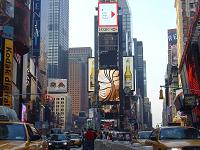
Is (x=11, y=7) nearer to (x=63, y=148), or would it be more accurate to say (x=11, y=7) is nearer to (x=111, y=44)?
(x=63, y=148)

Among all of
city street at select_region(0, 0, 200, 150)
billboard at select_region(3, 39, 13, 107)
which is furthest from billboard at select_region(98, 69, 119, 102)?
billboard at select_region(3, 39, 13, 107)

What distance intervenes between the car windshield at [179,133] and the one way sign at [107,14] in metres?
140

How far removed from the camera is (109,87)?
141875 mm

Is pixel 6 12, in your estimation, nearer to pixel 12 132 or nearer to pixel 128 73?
pixel 12 132

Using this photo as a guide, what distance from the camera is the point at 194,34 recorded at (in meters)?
56.7

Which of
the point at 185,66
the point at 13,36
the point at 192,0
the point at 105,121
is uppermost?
the point at 192,0

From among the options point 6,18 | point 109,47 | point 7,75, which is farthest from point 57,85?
point 7,75

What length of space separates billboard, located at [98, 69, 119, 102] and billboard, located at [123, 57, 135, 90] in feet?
40.7

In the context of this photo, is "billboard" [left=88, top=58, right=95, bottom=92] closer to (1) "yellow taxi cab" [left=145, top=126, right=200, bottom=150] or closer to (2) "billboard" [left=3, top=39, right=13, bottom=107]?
(2) "billboard" [left=3, top=39, right=13, bottom=107]

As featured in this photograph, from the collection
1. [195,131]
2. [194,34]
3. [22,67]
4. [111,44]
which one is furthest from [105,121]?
[195,131]

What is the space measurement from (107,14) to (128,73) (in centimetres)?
2091

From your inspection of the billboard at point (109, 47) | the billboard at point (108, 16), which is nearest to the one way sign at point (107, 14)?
the billboard at point (108, 16)

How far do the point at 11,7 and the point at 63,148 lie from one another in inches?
1602

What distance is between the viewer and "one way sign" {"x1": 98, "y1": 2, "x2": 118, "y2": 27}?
508ft
